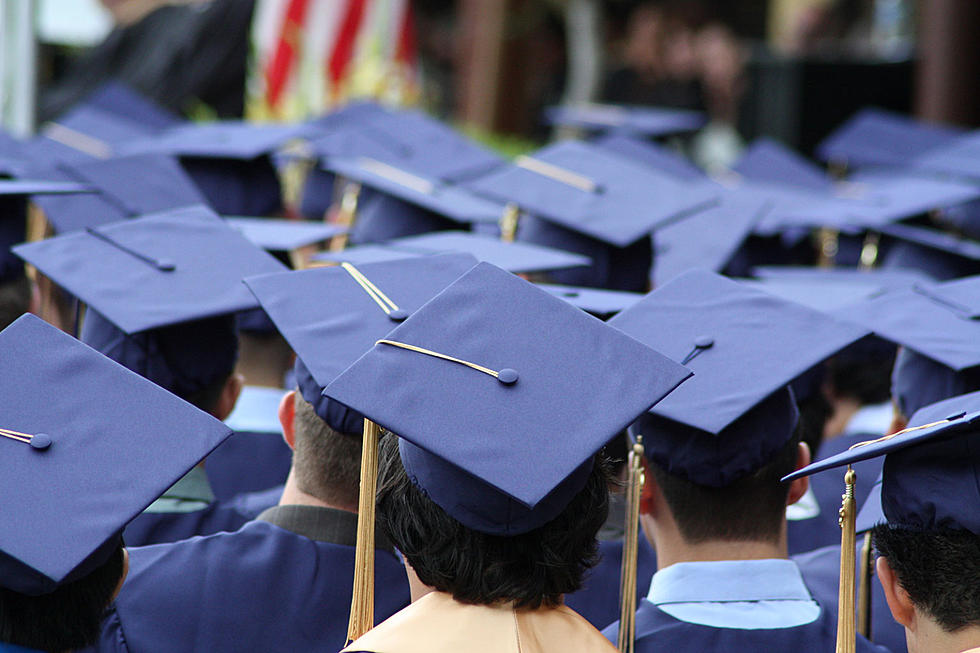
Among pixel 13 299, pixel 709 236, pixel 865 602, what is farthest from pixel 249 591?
pixel 709 236

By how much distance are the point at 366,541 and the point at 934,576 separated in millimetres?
806

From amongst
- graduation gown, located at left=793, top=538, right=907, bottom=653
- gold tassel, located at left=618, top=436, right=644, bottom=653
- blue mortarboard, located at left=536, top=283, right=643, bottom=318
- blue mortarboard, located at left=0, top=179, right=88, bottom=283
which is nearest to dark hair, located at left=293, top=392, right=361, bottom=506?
gold tassel, located at left=618, top=436, right=644, bottom=653

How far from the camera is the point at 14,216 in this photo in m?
3.25

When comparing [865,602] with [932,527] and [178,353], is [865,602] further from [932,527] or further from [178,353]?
[178,353]

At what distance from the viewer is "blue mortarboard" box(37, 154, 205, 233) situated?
10.9ft

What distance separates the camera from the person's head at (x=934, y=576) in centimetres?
155

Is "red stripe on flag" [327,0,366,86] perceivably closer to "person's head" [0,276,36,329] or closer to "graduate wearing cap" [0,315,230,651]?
"person's head" [0,276,36,329]

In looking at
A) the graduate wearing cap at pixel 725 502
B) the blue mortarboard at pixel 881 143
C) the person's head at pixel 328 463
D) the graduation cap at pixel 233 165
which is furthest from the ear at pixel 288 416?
the blue mortarboard at pixel 881 143

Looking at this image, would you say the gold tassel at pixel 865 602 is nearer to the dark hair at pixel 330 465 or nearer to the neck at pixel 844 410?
the dark hair at pixel 330 465

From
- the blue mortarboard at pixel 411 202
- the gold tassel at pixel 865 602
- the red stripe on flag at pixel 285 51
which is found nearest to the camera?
the gold tassel at pixel 865 602

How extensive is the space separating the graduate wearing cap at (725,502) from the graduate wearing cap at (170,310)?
0.86 m

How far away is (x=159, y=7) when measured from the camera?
8.27 m

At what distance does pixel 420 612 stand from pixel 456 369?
0.35 metres

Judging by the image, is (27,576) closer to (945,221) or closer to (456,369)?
(456,369)
